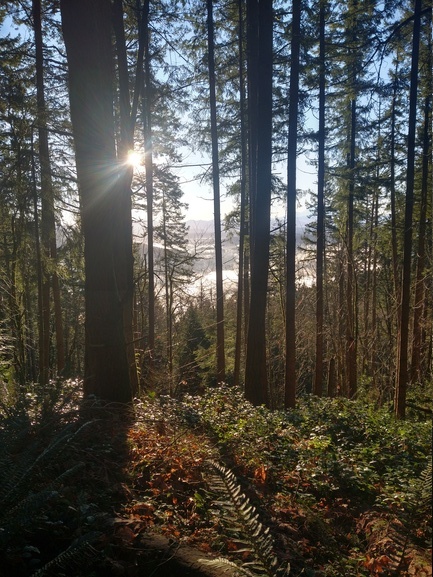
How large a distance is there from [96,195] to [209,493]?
3.94 m

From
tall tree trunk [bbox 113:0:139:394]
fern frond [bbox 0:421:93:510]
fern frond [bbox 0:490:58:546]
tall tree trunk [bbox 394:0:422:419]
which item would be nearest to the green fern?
fern frond [bbox 0:490:58:546]

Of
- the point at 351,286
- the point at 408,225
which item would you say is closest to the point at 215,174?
the point at 408,225

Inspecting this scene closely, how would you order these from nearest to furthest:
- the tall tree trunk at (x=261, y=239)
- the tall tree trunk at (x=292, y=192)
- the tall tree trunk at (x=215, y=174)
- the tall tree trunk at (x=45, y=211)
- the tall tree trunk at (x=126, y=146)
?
the tall tree trunk at (x=126, y=146), the tall tree trunk at (x=261, y=239), the tall tree trunk at (x=45, y=211), the tall tree trunk at (x=292, y=192), the tall tree trunk at (x=215, y=174)

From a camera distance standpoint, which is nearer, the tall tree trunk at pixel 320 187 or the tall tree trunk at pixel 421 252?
the tall tree trunk at pixel 320 187

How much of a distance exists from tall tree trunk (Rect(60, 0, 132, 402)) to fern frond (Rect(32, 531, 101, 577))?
3.24 meters

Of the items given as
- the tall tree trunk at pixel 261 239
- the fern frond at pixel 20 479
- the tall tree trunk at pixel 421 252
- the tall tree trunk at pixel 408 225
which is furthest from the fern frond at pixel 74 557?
the tall tree trunk at pixel 421 252

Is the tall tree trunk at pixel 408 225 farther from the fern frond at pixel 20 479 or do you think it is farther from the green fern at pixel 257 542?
the fern frond at pixel 20 479

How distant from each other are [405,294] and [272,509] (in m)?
8.70

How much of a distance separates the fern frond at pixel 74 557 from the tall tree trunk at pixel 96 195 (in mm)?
3239

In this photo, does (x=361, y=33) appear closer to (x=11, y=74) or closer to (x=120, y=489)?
(x=11, y=74)

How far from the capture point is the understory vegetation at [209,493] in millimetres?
2422

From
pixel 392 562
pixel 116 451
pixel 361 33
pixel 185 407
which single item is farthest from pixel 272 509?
pixel 361 33

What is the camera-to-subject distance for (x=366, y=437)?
5.08m

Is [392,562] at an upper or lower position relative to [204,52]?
lower
